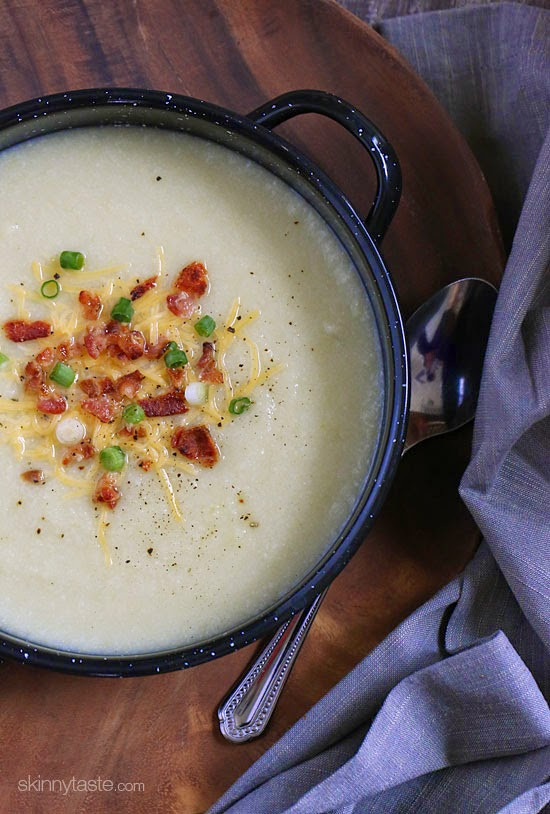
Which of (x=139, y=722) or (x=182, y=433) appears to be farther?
(x=139, y=722)

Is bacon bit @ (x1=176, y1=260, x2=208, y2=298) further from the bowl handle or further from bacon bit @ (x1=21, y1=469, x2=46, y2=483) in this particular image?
bacon bit @ (x1=21, y1=469, x2=46, y2=483)

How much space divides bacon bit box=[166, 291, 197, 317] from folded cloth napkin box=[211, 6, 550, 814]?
57 centimetres

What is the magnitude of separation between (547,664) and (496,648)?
0.16 metres

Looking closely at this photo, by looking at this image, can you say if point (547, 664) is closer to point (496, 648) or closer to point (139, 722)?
point (496, 648)

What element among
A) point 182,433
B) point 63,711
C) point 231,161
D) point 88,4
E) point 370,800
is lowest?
point 370,800

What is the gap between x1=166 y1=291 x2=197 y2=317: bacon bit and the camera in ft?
4.98

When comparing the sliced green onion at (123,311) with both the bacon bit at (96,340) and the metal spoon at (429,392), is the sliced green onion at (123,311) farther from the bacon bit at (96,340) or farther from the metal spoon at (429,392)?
the metal spoon at (429,392)

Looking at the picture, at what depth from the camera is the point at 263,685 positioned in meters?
1.65

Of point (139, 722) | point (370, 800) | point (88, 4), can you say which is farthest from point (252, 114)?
point (370, 800)

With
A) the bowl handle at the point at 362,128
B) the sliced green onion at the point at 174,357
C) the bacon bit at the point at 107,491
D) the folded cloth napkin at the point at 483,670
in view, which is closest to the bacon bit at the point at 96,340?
the sliced green onion at the point at 174,357

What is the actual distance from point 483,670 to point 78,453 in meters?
0.84

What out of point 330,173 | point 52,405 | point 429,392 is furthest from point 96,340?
point 429,392

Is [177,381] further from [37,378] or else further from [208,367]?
[37,378]

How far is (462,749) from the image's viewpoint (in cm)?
166
